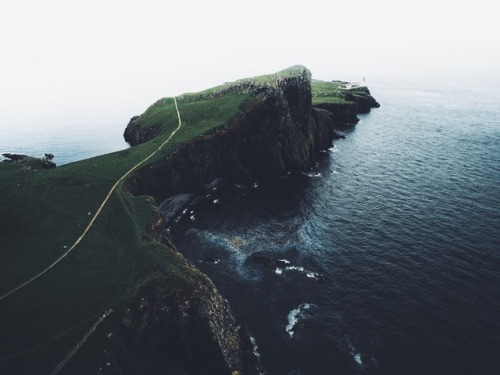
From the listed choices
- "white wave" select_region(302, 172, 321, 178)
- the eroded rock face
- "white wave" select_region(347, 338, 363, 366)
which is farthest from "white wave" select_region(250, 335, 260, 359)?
"white wave" select_region(302, 172, 321, 178)

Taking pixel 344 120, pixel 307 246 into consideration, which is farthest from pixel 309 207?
pixel 344 120

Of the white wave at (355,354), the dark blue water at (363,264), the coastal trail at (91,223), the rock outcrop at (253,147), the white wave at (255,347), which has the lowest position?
the dark blue water at (363,264)

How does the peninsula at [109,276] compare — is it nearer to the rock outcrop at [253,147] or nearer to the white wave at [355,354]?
the rock outcrop at [253,147]

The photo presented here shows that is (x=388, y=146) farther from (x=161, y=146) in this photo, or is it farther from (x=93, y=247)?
(x=93, y=247)

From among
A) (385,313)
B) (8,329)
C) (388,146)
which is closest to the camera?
(8,329)

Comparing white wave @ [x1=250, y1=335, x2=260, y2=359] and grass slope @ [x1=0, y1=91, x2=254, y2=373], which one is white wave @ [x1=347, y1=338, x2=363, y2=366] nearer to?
white wave @ [x1=250, y1=335, x2=260, y2=359]

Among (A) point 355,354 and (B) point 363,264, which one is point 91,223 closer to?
(A) point 355,354

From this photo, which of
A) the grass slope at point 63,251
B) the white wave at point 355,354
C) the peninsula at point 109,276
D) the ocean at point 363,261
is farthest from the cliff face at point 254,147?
the white wave at point 355,354
